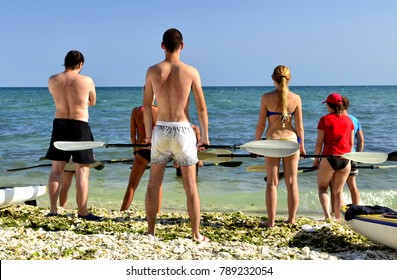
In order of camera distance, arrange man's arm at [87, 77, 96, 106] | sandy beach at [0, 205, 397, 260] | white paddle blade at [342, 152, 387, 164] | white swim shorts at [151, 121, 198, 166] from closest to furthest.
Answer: sandy beach at [0, 205, 397, 260] < white swim shorts at [151, 121, 198, 166] < man's arm at [87, 77, 96, 106] < white paddle blade at [342, 152, 387, 164]

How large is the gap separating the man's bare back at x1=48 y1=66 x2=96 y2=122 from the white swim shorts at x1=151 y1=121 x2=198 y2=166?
4.58 feet

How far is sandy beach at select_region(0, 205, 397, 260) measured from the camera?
5.32 metres

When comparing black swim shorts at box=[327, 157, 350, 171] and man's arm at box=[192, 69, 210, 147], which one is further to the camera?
black swim shorts at box=[327, 157, 350, 171]

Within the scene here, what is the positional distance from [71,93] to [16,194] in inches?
85.4

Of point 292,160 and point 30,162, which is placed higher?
point 292,160

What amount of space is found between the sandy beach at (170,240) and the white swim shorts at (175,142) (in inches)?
32.7

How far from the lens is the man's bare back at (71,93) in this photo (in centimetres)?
664

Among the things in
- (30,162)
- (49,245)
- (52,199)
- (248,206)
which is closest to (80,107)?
(52,199)

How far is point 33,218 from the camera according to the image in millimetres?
7098

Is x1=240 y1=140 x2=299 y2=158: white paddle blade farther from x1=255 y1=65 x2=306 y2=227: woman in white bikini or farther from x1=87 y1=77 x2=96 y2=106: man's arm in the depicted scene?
x1=87 y1=77 x2=96 y2=106: man's arm

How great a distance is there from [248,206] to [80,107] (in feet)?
13.3

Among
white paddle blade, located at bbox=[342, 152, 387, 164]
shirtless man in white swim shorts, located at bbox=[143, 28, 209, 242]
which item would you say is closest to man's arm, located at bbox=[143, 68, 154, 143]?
shirtless man in white swim shorts, located at bbox=[143, 28, 209, 242]

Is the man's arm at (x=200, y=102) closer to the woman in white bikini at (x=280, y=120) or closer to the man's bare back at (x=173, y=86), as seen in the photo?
the man's bare back at (x=173, y=86)
